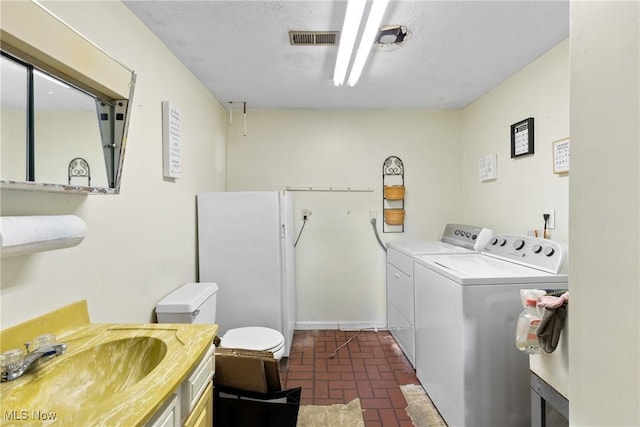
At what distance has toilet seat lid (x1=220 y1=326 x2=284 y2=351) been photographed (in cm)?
198

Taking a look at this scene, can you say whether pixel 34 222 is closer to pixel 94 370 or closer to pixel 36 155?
pixel 36 155

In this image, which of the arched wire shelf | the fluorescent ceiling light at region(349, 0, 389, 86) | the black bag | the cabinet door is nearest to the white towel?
the cabinet door

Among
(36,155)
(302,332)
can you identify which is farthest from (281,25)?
(302,332)

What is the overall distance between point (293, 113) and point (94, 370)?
9.09ft

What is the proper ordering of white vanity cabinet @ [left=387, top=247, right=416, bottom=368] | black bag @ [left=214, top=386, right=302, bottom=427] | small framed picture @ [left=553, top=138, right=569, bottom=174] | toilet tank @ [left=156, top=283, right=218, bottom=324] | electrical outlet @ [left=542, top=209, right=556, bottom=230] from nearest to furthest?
black bag @ [left=214, top=386, right=302, bottom=427], toilet tank @ [left=156, top=283, right=218, bottom=324], small framed picture @ [left=553, top=138, right=569, bottom=174], electrical outlet @ [left=542, top=209, right=556, bottom=230], white vanity cabinet @ [left=387, top=247, right=416, bottom=368]

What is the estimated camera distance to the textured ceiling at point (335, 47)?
1634 millimetres

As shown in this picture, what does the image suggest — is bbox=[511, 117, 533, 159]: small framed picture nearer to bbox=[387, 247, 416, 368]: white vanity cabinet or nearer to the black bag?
bbox=[387, 247, 416, 368]: white vanity cabinet

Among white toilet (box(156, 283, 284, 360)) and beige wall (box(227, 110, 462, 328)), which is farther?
beige wall (box(227, 110, 462, 328))

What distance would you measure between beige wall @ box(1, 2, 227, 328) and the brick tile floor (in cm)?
119

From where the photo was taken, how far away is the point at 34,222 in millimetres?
936

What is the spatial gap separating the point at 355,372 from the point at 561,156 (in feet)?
7.03

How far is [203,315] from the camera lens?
202 cm

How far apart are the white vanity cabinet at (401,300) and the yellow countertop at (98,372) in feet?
5.51

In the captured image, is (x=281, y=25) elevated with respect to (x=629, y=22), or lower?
elevated
